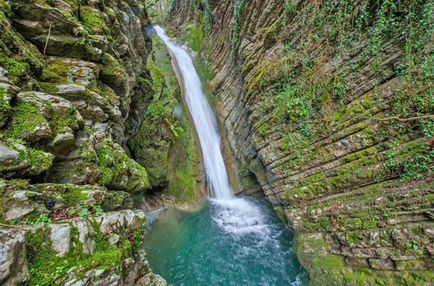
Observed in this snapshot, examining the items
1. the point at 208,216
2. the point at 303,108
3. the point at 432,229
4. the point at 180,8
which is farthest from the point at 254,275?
the point at 180,8

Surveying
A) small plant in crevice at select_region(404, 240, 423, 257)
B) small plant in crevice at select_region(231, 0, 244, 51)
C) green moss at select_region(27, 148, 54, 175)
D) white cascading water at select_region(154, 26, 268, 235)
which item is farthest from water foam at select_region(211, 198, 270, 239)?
small plant in crevice at select_region(231, 0, 244, 51)

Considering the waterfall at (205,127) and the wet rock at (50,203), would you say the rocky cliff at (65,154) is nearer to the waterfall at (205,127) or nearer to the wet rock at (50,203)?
the wet rock at (50,203)

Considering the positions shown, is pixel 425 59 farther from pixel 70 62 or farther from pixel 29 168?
pixel 70 62

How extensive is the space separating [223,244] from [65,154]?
18.1 feet

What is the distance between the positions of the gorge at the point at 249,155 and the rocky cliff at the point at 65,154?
0.7 inches

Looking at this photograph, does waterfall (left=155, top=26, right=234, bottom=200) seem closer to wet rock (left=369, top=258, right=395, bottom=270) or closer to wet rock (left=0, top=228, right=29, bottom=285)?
wet rock (left=369, top=258, right=395, bottom=270)

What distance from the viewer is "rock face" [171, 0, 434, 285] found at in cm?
391

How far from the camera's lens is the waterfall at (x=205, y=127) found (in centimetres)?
1012

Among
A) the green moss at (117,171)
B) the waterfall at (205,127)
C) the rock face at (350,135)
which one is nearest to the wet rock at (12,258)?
the green moss at (117,171)

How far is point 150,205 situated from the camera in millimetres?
8602

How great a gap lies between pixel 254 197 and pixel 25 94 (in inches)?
317

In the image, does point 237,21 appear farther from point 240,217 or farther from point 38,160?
point 38,160

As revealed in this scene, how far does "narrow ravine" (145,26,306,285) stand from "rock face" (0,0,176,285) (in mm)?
2977

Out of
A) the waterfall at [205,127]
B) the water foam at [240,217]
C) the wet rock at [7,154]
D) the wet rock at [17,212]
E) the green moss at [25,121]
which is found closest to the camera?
the wet rock at [17,212]
